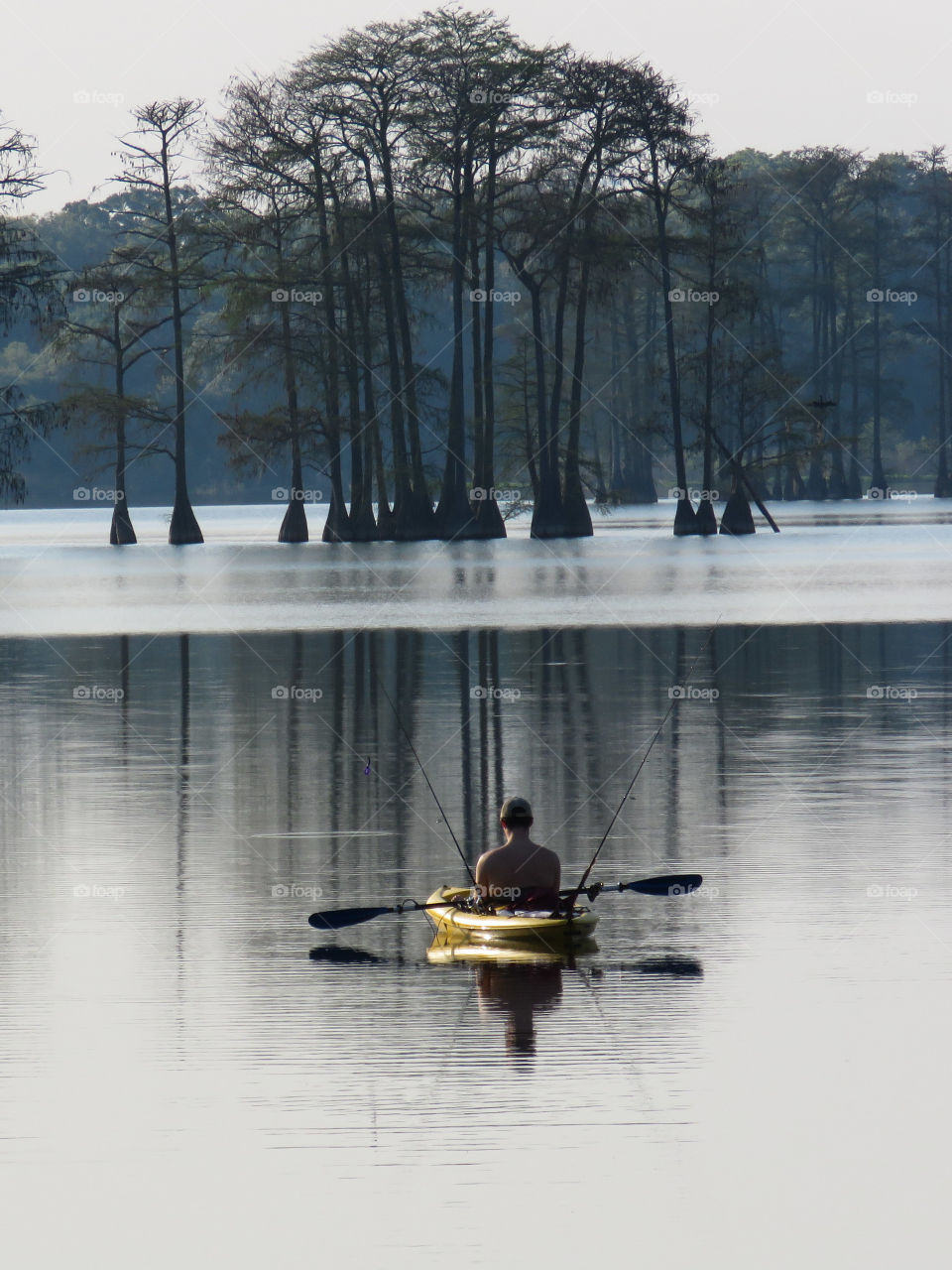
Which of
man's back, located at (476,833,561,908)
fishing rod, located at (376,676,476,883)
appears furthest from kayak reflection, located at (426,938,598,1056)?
fishing rod, located at (376,676,476,883)

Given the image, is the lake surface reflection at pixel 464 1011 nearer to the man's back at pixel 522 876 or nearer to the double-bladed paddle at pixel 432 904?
the double-bladed paddle at pixel 432 904

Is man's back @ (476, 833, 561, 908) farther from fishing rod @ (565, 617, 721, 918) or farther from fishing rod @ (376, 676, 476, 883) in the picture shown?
fishing rod @ (376, 676, 476, 883)

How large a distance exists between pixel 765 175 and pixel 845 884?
362ft

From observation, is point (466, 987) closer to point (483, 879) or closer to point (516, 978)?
point (516, 978)

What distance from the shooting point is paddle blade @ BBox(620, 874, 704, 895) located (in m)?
12.1

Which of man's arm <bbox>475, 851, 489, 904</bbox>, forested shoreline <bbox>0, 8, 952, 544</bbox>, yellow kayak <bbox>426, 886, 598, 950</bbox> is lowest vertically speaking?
yellow kayak <bbox>426, 886, 598, 950</bbox>

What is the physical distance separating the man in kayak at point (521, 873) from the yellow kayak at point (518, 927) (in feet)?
0.27

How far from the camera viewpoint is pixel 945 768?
17672 mm

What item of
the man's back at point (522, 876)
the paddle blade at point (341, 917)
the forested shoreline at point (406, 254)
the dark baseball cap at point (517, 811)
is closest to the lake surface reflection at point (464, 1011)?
the paddle blade at point (341, 917)

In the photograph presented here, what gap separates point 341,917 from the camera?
1148 centimetres

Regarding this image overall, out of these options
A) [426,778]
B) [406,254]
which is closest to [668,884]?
[426,778]

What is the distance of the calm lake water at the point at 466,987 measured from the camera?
7.28 m

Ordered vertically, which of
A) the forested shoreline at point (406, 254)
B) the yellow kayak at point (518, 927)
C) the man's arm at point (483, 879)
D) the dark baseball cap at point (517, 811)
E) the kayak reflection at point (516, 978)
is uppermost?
the forested shoreline at point (406, 254)

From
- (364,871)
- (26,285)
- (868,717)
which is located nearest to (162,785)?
(364,871)
